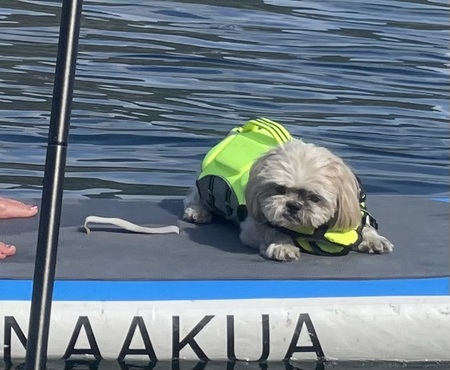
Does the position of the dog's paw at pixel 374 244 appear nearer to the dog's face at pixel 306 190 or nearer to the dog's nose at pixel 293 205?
the dog's face at pixel 306 190

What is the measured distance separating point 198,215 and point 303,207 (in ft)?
2.72

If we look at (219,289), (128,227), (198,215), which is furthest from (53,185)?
(198,215)

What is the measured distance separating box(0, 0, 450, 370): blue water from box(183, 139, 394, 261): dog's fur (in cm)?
67

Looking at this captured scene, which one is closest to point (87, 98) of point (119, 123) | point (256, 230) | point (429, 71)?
point (119, 123)

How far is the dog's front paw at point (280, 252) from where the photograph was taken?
16.9 feet

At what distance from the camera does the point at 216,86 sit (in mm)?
11500

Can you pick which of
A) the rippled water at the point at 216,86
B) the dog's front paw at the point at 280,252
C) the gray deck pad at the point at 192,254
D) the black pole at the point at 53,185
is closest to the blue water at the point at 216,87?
the rippled water at the point at 216,86

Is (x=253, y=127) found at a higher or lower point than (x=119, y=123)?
higher

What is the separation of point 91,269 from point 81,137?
4.41m

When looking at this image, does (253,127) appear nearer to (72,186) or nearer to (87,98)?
(72,186)

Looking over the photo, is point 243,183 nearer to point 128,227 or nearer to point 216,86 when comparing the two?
point 128,227

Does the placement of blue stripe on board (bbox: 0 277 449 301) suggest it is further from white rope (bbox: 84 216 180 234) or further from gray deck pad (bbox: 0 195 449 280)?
A: white rope (bbox: 84 216 180 234)

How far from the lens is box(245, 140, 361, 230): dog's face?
→ 504 centimetres

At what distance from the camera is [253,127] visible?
236 inches
